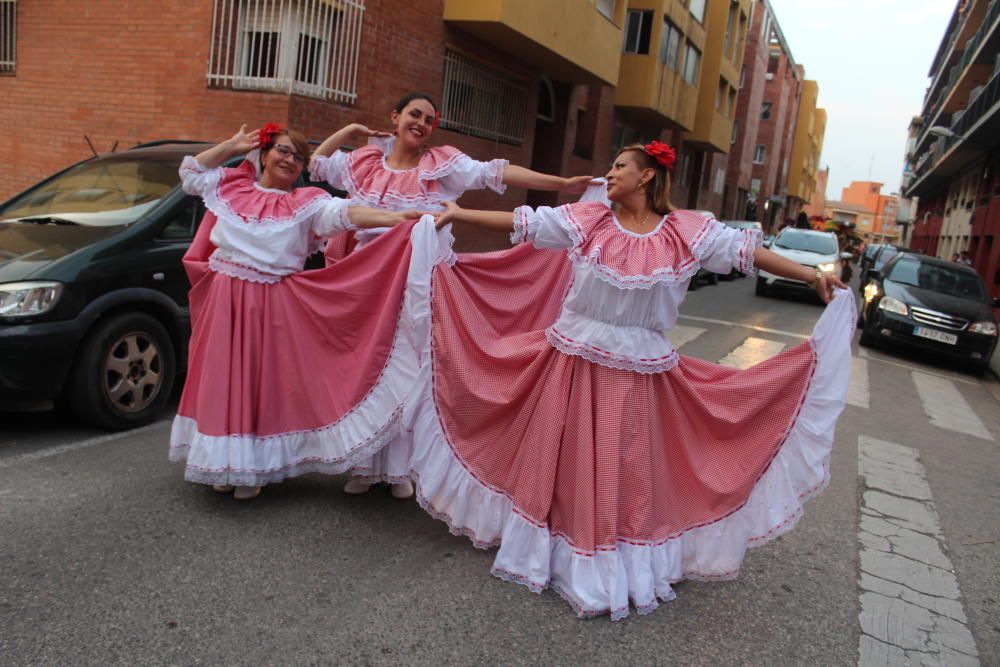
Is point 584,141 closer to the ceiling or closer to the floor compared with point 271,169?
closer to the ceiling

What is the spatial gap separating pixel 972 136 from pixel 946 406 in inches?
883

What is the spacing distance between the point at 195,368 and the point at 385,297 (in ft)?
3.47

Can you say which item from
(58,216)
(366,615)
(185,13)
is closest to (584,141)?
(185,13)

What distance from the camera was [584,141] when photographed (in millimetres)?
23703

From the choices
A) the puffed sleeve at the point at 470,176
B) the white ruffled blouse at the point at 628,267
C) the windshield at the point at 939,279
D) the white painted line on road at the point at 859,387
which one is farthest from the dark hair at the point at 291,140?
the windshield at the point at 939,279

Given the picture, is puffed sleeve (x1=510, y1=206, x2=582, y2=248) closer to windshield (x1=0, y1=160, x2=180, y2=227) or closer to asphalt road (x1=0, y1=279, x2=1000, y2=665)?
asphalt road (x1=0, y1=279, x2=1000, y2=665)

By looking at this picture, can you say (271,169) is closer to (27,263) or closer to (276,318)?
(276,318)

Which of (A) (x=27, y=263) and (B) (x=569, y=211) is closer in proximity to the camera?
(B) (x=569, y=211)

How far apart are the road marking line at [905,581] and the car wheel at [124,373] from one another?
4.49 metres

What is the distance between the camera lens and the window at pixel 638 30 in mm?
25234

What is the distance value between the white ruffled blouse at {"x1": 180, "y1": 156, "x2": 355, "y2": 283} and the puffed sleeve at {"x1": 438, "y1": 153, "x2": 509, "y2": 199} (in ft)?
2.32

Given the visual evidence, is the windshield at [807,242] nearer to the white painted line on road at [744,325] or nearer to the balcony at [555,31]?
the balcony at [555,31]

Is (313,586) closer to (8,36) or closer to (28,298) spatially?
(28,298)

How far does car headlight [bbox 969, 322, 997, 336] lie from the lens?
39.7 feet
